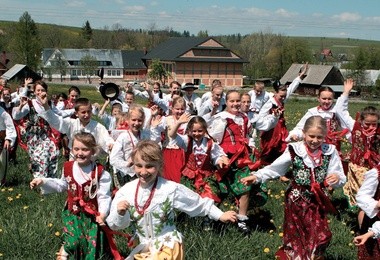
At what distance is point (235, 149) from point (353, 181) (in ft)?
6.07

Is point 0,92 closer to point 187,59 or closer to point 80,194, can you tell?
point 80,194

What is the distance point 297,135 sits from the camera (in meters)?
7.05

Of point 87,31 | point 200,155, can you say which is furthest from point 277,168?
point 87,31

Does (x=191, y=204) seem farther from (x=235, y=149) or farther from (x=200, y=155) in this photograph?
(x=235, y=149)

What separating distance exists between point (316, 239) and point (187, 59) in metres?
90.5

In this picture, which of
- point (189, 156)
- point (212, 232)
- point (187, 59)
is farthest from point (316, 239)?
point (187, 59)

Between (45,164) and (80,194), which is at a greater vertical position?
(80,194)

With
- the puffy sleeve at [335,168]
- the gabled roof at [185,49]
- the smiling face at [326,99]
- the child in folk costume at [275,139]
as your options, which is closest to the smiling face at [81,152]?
the puffy sleeve at [335,168]

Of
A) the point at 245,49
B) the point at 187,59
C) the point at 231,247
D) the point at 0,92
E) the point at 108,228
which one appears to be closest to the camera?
the point at 108,228

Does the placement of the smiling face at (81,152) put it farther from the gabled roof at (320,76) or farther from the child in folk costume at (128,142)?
the gabled roof at (320,76)

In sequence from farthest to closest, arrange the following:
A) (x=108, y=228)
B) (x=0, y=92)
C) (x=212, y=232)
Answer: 1. (x=0, y=92)
2. (x=212, y=232)
3. (x=108, y=228)

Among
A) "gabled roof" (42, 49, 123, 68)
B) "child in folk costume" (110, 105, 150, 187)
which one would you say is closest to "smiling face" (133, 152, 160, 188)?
"child in folk costume" (110, 105, 150, 187)

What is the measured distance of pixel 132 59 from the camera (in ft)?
346

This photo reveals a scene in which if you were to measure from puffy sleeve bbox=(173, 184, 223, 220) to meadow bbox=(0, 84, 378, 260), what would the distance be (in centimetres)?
91
